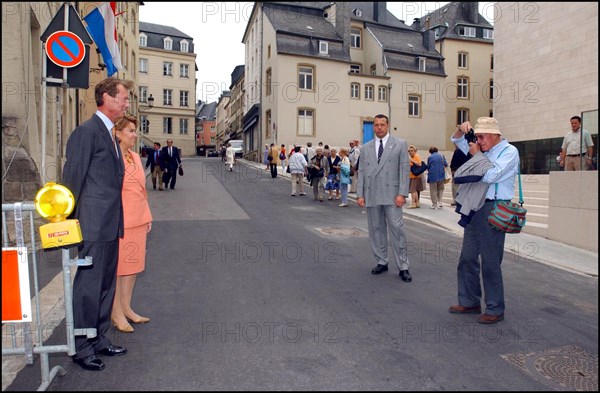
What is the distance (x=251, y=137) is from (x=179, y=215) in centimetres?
3510

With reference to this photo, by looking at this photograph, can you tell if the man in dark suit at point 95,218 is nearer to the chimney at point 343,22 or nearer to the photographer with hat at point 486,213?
the photographer with hat at point 486,213

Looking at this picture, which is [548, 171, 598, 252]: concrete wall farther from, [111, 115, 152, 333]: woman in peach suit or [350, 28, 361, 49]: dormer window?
[350, 28, 361, 49]: dormer window

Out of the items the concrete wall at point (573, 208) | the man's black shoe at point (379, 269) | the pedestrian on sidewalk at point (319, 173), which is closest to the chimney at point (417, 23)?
the pedestrian on sidewalk at point (319, 173)

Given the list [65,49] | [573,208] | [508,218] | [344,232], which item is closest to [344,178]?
[344,232]

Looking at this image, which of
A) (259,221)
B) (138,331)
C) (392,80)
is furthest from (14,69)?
(392,80)

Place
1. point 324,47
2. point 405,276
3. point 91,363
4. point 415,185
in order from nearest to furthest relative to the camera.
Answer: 1. point 91,363
2. point 405,276
3. point 415,185
4. point 324,47

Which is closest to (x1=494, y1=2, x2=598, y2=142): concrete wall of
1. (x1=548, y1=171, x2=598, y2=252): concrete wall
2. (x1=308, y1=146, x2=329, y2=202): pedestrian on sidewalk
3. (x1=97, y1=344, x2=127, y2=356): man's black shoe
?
(x1=308, y1=146, x2=329, y2=202): pedestrian on sidewalk

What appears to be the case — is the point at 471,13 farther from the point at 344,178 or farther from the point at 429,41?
the point at 344,178

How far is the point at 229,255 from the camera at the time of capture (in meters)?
7.25

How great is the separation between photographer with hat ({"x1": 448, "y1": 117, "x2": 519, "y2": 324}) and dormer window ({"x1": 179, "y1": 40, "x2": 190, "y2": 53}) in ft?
200

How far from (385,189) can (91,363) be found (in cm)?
406

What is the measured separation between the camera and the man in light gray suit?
20.2ft

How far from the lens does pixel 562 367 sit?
351 cm

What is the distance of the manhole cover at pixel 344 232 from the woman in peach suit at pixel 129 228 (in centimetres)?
552
